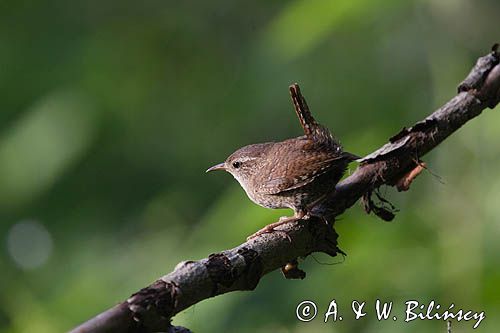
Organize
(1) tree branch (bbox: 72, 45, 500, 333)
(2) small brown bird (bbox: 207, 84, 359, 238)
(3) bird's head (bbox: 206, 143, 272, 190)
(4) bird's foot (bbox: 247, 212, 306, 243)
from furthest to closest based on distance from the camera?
(3) bird's head (bbox: 206, 143, 272, 190) < (2) small brown bird (bbox: 207, 84, 359, 238) < (4) bird's foot (bbox: 247, 212, 306, 243) < (1) tree branch (bbox: 72, 45, 500, 333)

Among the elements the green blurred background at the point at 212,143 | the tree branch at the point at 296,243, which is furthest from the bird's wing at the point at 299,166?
the tree branch at the point at 296,243

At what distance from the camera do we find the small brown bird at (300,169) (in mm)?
2543

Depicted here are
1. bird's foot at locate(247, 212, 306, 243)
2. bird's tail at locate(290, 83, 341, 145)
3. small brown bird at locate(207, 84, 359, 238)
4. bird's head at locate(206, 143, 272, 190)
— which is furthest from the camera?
bird's head at locate(206, 143, 272, 190)

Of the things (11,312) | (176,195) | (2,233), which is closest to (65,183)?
(2,233)

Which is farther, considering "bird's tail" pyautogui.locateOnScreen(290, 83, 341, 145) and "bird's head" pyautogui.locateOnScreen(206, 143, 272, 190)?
"bird's head" pyautogui.locateOnScreen(206, 143, 272, 190)

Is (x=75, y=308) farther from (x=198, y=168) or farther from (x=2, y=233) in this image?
(x=198, y=168)

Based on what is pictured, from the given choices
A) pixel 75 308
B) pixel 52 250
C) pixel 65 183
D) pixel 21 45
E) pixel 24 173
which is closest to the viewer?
pixel 75 308

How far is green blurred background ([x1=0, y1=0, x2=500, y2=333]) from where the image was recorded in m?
2.63

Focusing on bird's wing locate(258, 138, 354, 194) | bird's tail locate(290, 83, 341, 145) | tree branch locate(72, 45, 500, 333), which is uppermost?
bird's tail locate(290, 83, 341, 145)

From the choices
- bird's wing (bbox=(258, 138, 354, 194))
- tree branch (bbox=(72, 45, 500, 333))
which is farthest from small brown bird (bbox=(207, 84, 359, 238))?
tree branch (bbox=(72, 45, 500, 333))

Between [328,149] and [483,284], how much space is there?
649mm

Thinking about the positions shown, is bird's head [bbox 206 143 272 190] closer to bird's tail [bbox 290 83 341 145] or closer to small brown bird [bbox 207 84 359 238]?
small brown bird [bbox 207 84 359 238]

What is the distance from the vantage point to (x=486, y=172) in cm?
274

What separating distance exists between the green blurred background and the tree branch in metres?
0.39
